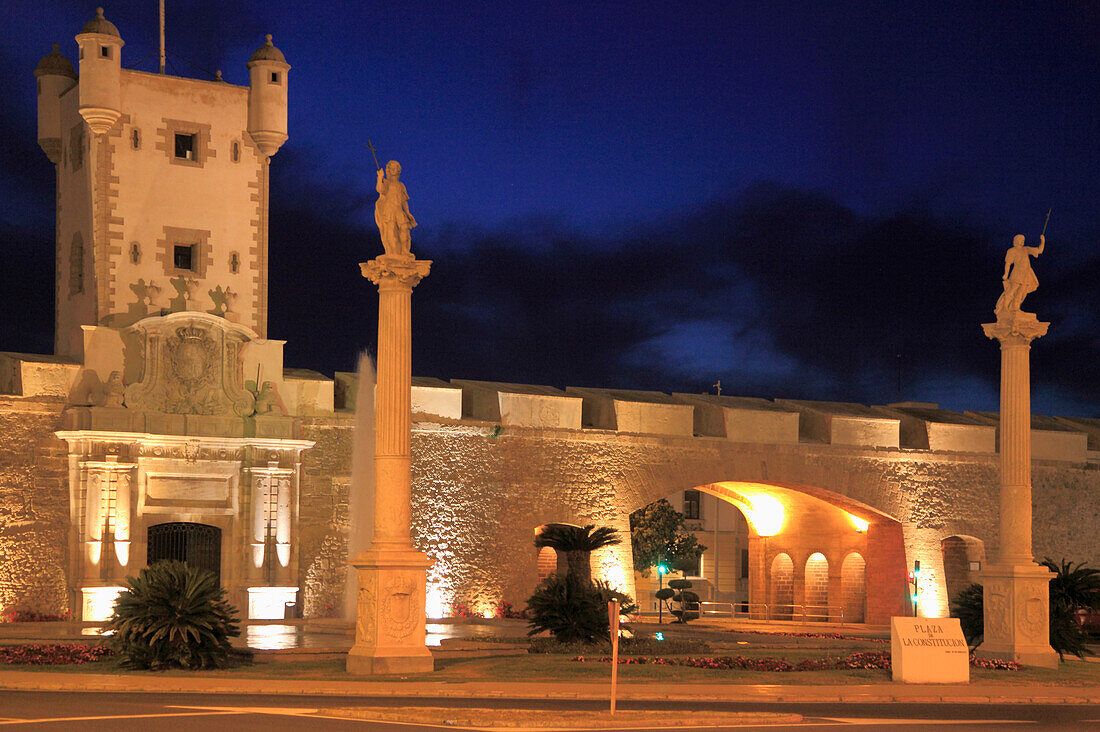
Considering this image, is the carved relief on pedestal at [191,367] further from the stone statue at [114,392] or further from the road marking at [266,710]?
the road marking at [266,710]

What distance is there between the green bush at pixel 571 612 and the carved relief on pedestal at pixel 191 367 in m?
11.3

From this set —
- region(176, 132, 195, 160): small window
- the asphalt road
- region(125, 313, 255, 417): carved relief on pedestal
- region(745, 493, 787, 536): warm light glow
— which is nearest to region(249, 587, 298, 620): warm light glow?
region(125, 313, 255, 417): carved relief on pedestal

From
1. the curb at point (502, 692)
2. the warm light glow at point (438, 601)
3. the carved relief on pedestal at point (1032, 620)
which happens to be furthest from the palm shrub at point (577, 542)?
the curb at point (502, 692)

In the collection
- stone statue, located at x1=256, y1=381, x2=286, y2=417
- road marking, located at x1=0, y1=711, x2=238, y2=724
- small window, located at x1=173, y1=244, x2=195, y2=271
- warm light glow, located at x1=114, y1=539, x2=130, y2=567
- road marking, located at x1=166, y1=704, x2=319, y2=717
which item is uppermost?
small window, located at x1=173, y1=244, x2=195, y2=271

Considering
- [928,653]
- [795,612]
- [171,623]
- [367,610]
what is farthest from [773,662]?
[795,612]

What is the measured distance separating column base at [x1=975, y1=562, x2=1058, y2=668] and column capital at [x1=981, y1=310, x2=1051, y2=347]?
13.6ft

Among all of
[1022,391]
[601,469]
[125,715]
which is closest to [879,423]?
[601,469]

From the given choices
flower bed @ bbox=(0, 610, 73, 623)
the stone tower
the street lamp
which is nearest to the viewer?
flower bed @ bbox=(0, 610, 73, 623)

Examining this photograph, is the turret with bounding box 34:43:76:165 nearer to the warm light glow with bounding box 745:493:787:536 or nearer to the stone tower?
the stone tower

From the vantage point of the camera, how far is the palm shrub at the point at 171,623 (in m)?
20.9

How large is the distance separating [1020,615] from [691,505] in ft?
156

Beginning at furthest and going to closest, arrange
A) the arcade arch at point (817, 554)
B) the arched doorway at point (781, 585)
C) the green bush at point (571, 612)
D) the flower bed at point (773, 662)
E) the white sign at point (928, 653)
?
the arched doorway at point (781, 585), the arcade arch at point (817, 554), the green bush at point (571, 612), the flower bed at point (773, 662), the white sign at point (928, 653)

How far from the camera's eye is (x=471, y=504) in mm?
35844

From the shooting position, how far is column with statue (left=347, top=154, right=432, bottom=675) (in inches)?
781
